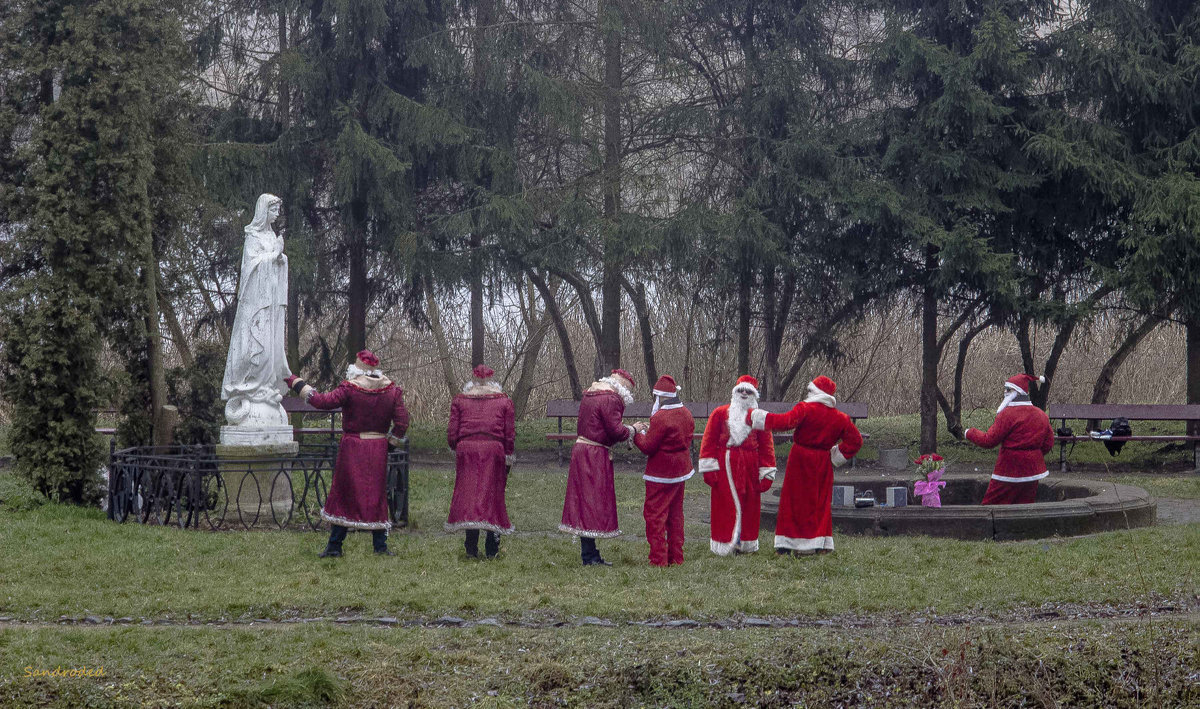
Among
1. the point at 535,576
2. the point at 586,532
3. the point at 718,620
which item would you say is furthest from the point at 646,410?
the point at 718,620

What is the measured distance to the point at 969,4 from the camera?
62.1ft

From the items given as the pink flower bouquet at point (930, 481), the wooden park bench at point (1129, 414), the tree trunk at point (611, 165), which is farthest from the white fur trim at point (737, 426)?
the tree trunk at point (611, 165)

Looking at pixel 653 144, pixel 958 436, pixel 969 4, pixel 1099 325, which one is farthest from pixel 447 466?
pixel 1099 325

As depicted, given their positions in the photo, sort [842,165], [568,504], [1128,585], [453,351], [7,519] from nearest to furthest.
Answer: [1128,585] → [568,504] → [7,519] → [842,165] → [453,351]

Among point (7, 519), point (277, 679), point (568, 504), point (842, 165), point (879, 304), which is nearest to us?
point (277, 679)

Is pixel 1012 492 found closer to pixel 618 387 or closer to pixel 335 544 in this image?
pixel 618 387

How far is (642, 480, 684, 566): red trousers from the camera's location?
379 inches

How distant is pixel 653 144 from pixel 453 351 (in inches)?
357

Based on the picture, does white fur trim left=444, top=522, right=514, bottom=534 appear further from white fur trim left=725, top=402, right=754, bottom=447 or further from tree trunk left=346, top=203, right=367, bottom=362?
tree trunk left=346, top=203, right=367, bottom=362

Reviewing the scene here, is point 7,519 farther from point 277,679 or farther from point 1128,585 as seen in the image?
point 1128,585

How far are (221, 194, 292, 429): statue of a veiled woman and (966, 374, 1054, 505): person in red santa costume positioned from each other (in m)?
6.90

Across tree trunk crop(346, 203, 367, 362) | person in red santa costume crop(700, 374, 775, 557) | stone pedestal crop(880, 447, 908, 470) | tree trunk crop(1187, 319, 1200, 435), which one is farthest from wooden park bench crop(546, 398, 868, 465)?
person in red santa costume crop(700, 374, 775, 557)

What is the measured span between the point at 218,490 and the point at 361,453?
2.71 meters

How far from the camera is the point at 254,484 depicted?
12078 millimetres
